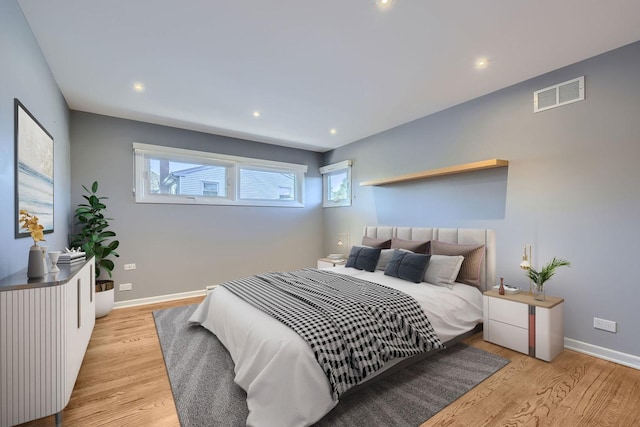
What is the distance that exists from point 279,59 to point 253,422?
2796mm

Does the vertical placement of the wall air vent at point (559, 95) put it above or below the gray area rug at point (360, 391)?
above

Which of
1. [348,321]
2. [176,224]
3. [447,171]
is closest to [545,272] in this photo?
[447,171]

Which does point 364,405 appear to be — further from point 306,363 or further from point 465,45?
point 465,45

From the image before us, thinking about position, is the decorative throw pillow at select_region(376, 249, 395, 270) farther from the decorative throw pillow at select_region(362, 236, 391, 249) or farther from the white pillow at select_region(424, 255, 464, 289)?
the white pillow at select_region(424, 255, 464, 289)

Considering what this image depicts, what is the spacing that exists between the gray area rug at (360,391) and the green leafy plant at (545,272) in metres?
0.82

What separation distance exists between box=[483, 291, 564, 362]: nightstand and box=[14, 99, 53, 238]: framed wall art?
4.02 metres

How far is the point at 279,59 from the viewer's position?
103 inches

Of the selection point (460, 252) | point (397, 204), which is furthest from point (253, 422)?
point (397, 204)

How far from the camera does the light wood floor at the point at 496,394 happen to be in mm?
1762

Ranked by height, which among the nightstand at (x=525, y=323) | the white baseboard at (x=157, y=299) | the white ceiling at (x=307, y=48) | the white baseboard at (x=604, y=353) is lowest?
the white baseboard at (x=157, y=299)

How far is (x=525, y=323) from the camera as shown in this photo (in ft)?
8.51

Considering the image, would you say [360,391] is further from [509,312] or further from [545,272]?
[545,272]

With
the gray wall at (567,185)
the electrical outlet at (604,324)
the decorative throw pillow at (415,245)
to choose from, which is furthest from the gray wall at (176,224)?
the electrical outlet at (604,324)

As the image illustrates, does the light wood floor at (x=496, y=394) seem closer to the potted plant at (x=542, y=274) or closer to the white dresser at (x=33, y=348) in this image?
the white dresser at (x=33, y=348)
